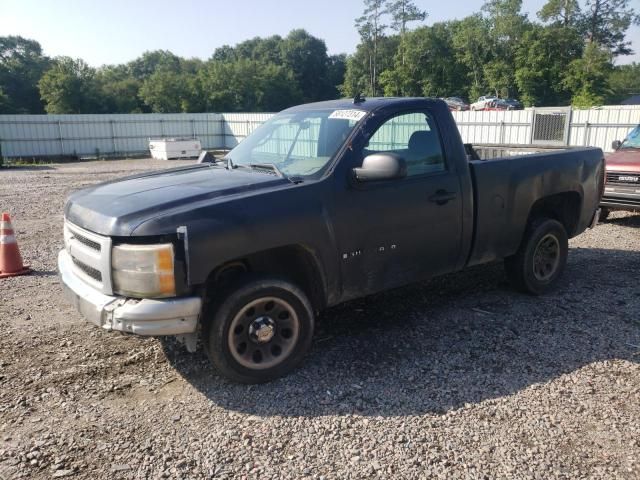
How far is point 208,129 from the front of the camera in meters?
34.0

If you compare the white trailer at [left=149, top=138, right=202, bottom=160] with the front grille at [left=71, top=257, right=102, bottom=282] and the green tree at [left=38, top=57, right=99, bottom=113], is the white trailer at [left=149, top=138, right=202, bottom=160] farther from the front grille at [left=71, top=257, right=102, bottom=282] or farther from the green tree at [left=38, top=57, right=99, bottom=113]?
the green tree at [left=38, top=57, right=99, bottom=113]

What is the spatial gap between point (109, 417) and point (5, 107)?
53.1m

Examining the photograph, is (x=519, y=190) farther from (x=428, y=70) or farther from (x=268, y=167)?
(x=428, y=70)

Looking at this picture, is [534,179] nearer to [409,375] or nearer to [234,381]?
[409,375]

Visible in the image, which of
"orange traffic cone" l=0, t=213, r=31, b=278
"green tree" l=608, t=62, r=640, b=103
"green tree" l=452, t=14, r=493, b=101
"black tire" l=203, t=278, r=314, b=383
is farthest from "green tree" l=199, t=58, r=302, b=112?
"black tire" l=203, t=278, r=314, b=383

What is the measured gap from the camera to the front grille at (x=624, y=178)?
9070 millimetres

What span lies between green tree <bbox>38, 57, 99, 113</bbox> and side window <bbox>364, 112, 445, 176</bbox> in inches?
2159

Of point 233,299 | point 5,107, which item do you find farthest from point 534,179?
point 5,107

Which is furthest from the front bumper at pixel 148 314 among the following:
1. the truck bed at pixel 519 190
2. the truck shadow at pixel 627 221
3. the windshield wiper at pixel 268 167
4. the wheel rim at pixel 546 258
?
the truck shadow at pixel 627 221

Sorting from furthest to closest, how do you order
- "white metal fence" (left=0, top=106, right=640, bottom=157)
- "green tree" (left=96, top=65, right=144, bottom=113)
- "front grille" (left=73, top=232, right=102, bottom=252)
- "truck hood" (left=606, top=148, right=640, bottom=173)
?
"green tree" (left=96, top=65, right=144, bottom=113) → "white metal fence" (left=0, top=106, right=640, bottom=157) → "truck hood" (left=606, top=148, right=640, bottom=173) → "front grille" (left=73, top=232, right=102, bottom=252)

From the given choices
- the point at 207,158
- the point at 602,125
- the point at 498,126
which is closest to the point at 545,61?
the point at 498,126

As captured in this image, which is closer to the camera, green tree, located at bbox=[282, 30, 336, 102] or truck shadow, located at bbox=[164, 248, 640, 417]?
truck shadow, located at bbox=[164, 248, 640, 417]

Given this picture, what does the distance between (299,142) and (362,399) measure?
7.08ft

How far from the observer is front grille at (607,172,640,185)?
29.8 ft
